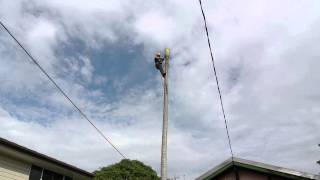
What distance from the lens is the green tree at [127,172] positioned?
134ft

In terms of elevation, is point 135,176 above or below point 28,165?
above

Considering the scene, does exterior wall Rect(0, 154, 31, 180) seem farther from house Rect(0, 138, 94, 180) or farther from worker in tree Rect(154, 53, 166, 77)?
worker in tree Rect(154, 53, 166, 77)

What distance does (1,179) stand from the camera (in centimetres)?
1286

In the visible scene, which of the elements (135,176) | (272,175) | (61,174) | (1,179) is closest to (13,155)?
(1,179)

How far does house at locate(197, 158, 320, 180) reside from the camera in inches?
491

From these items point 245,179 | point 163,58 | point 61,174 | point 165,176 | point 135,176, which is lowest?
point 165,176

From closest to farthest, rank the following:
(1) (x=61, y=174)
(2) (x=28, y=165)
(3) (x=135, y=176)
Result: (2) (x=28, y=165), (1) (x=61, y=174), (3) (x=135, y=176)

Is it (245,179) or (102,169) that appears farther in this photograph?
(102,169)

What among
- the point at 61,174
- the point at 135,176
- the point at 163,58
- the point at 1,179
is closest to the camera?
the point at 163,58

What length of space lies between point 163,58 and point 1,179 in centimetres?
764

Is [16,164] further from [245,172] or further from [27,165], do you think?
[245,172]

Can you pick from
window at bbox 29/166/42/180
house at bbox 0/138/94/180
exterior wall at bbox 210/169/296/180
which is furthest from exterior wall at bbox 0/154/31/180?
exterior wall at bbox 210/169/296/180

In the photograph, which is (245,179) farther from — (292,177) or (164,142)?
(164,142)

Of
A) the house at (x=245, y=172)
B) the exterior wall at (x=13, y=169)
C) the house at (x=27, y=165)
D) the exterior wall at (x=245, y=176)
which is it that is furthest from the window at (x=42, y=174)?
the exterior wall at (x=245, y=176)
